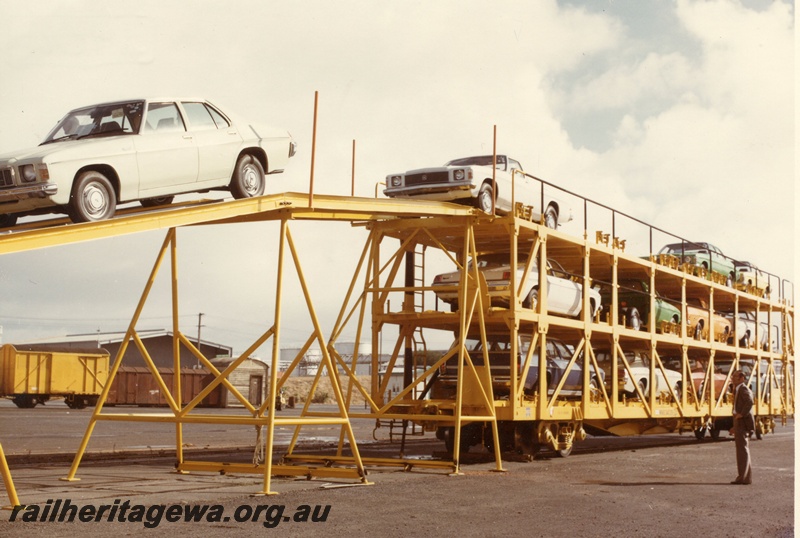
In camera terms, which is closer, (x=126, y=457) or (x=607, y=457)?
(x=126, y=457)

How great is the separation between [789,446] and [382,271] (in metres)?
12.9

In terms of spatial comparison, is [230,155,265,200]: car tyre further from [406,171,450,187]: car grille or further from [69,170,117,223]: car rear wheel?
[406,171,450,187]: car grille

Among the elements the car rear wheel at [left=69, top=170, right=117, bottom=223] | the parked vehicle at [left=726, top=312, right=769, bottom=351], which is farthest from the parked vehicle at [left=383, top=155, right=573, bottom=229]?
the parked vehicle at [left=726, top=312, right=769, bottom=351]

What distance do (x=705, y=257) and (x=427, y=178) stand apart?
474 inches

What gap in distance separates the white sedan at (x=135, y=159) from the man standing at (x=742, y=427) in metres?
7.82

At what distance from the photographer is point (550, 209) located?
1922 centimetres

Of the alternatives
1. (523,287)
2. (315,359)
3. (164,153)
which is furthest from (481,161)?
(315,359)

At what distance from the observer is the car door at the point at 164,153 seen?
373 inches

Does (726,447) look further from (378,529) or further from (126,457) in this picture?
(378,529)

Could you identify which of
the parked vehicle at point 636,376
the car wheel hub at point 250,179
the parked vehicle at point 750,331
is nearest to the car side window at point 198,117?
the car wheel hub at point 250,179

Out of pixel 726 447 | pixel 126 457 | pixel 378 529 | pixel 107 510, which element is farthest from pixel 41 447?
pixel 726 447

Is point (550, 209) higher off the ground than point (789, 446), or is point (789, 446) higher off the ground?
point (550, 209)

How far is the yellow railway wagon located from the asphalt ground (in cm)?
2233

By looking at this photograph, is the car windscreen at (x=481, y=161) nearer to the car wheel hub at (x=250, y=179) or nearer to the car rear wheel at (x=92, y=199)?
the car wheel hub at (x=250, y=179)
